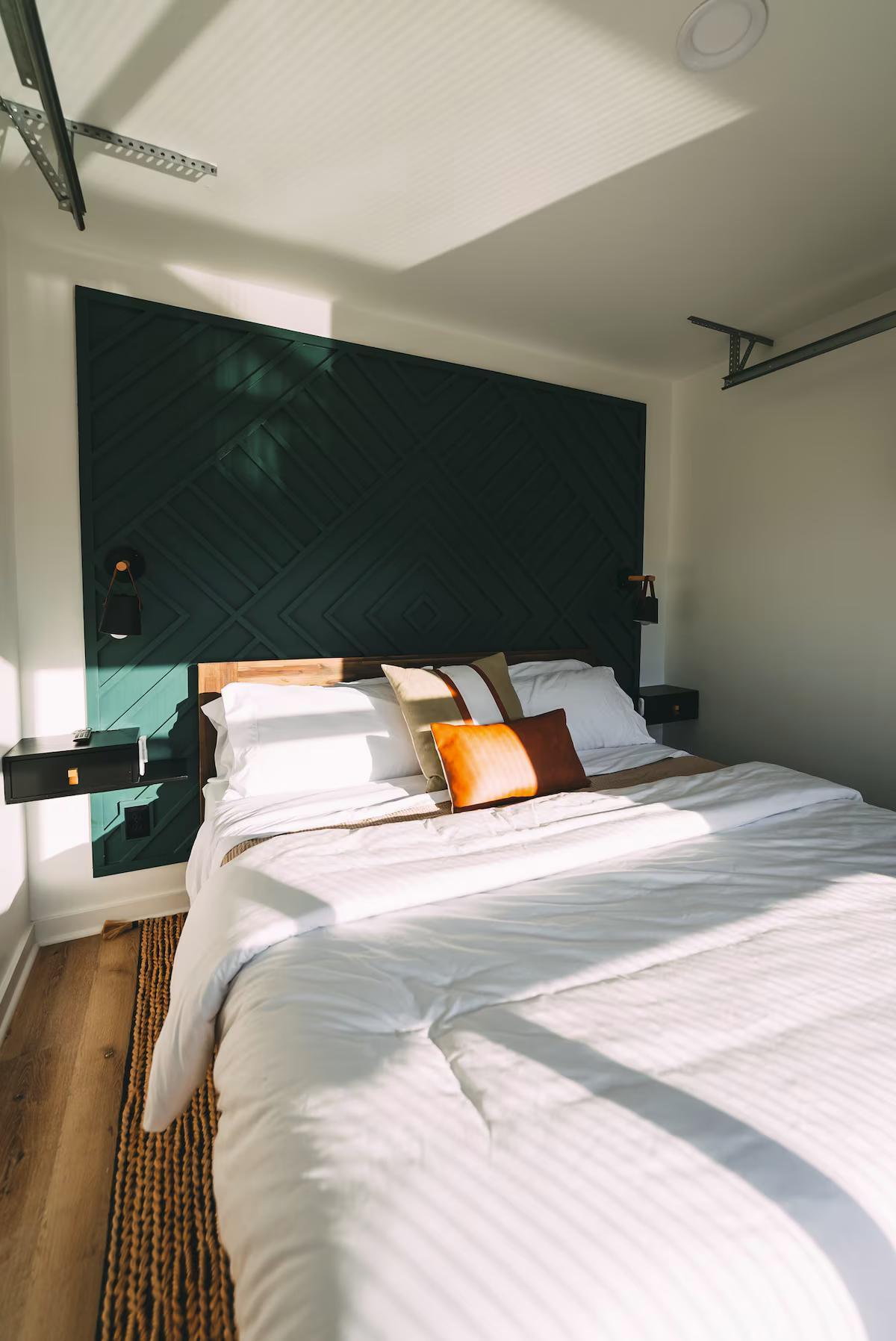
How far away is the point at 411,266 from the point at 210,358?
0.86 meters

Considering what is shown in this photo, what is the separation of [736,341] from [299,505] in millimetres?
2155

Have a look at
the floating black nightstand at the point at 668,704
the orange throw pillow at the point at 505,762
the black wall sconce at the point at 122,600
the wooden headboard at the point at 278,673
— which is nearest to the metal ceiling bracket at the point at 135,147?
the black wall sconce at the point at 122,600

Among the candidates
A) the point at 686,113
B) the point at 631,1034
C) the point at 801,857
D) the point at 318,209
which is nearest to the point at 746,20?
the point at 686,113

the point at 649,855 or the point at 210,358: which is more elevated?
the point at 210,358

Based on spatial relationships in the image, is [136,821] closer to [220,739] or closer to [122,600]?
[220,739]

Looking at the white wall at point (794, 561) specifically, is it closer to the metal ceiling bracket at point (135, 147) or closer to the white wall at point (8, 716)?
the metal ceiling bracket at point (135, 147)

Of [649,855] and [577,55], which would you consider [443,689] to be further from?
[577,55]

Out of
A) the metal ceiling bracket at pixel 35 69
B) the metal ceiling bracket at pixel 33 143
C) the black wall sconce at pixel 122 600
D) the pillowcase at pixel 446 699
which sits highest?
the metal ceiling bracket at pixel 33 143

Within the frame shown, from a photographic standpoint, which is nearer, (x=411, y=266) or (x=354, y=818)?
(x=354, y=818)

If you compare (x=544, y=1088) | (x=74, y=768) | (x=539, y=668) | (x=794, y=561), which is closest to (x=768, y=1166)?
(x=544, y=1088)

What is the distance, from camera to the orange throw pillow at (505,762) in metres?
2.06

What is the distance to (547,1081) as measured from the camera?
33.9 inches

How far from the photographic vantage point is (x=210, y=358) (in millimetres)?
2598

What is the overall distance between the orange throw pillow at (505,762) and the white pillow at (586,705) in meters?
0.52
